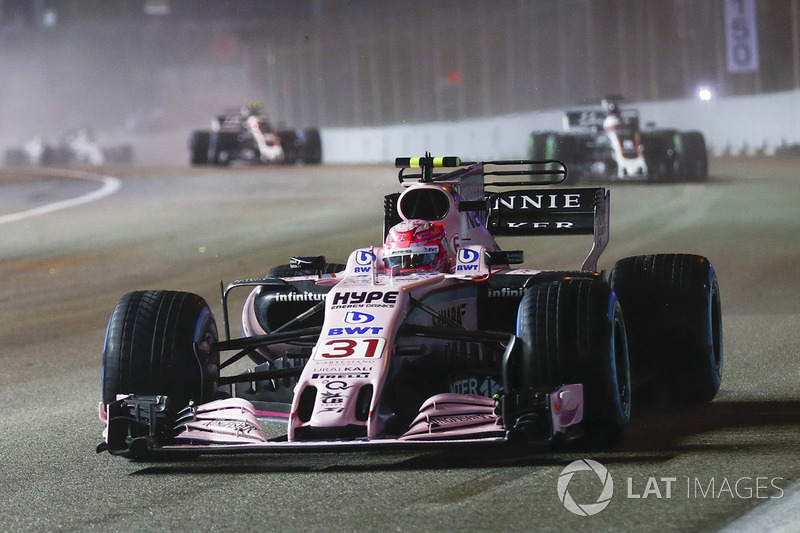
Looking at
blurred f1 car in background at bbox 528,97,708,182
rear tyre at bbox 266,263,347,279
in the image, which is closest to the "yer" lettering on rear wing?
rear tyre at bbox 266,263,347,279

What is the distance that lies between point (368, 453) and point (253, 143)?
31389 mm

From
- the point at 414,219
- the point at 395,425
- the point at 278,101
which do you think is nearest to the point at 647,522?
the point at 395,425

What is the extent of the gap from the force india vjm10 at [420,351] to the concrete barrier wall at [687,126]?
18169 millimetres

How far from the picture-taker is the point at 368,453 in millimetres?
7520

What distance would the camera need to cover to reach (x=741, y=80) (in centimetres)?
3166

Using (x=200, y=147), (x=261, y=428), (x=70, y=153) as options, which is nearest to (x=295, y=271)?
(x=261, y=428)

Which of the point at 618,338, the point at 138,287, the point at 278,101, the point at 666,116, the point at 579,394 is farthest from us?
the point at 278,101

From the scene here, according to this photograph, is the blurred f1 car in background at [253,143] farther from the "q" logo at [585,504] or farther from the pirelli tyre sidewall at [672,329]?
the "q" logo at [585,504]

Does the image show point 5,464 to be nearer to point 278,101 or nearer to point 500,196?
point 500,196

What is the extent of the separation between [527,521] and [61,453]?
10.8 ft

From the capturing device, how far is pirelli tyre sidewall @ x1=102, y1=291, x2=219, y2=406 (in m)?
7.56

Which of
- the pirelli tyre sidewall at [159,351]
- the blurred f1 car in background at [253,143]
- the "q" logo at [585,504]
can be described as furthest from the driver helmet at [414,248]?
the blurred f1 car in background at [253,143]

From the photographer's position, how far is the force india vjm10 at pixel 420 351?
6949 mm

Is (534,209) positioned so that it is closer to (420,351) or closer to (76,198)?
(420,351)
